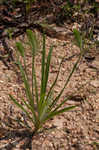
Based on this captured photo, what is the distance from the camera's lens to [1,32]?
1.90 metres

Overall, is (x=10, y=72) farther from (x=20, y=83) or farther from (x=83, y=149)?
(x=83, y=149)

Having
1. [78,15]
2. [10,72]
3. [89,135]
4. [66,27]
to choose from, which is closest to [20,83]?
[10,72]

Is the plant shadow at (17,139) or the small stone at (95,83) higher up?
the small stone at (95,83)

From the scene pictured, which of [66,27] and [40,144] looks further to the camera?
[66,27]

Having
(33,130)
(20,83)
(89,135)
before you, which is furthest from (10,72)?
(89,135)

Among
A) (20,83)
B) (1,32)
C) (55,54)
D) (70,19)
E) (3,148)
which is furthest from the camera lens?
(70,19)

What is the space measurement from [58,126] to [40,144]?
0.47 feet

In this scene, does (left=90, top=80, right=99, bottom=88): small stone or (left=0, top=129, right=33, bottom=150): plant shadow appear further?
(left=90, top=80, right=99, bottom=88): small stone

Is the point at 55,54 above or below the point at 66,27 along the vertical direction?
below

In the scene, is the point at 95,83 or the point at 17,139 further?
the point at 95,83

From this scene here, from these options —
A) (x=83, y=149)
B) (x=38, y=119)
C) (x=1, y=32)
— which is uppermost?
(x=1, y=32)

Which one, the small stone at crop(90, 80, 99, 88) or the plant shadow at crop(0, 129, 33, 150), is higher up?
the small stone at crop(90, 80, 99, 88)

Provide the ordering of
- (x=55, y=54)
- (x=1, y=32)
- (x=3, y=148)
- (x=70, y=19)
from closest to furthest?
1. (x=3, y=148)
2. (x=55, y=54)
3. (x=1, y=32)
4. (x=70, y=19)

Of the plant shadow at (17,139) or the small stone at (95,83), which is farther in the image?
the small stone at (95,83)
